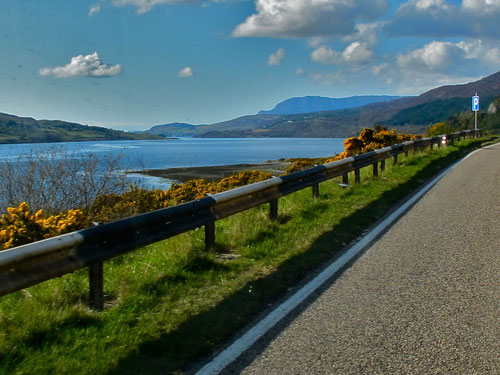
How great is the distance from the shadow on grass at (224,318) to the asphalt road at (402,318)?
39 centimetres

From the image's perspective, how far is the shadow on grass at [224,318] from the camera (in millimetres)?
3744

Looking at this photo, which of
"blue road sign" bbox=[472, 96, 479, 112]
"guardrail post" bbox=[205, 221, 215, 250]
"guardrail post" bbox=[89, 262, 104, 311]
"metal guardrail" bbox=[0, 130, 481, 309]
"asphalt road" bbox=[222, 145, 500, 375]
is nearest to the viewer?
"asphalt road" bbox=[222, 145, 500, 375]

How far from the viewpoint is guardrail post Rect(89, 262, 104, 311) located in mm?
4852

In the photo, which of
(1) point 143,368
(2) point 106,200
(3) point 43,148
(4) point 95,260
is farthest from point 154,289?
(3) point 43,148

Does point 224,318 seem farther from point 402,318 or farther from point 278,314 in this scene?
point 402,318

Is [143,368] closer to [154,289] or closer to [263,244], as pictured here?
[154,289]

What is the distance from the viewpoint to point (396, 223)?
28.9 feet

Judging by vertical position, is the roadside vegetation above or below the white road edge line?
above

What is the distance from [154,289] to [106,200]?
786 cm

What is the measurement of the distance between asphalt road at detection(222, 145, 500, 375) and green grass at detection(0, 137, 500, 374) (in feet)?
1.75

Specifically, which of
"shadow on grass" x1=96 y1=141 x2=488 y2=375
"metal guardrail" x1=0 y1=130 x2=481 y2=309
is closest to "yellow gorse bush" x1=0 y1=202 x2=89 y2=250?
"metal guardrail" x1=0 y1=130 x2=481 y2=309

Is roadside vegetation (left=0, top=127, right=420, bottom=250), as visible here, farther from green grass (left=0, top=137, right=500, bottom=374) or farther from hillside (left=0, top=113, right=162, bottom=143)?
hillside (left=0, top=113, right=162, bottom=143)

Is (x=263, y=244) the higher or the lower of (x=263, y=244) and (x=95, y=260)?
the lower

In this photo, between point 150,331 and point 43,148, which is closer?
point 150,331
